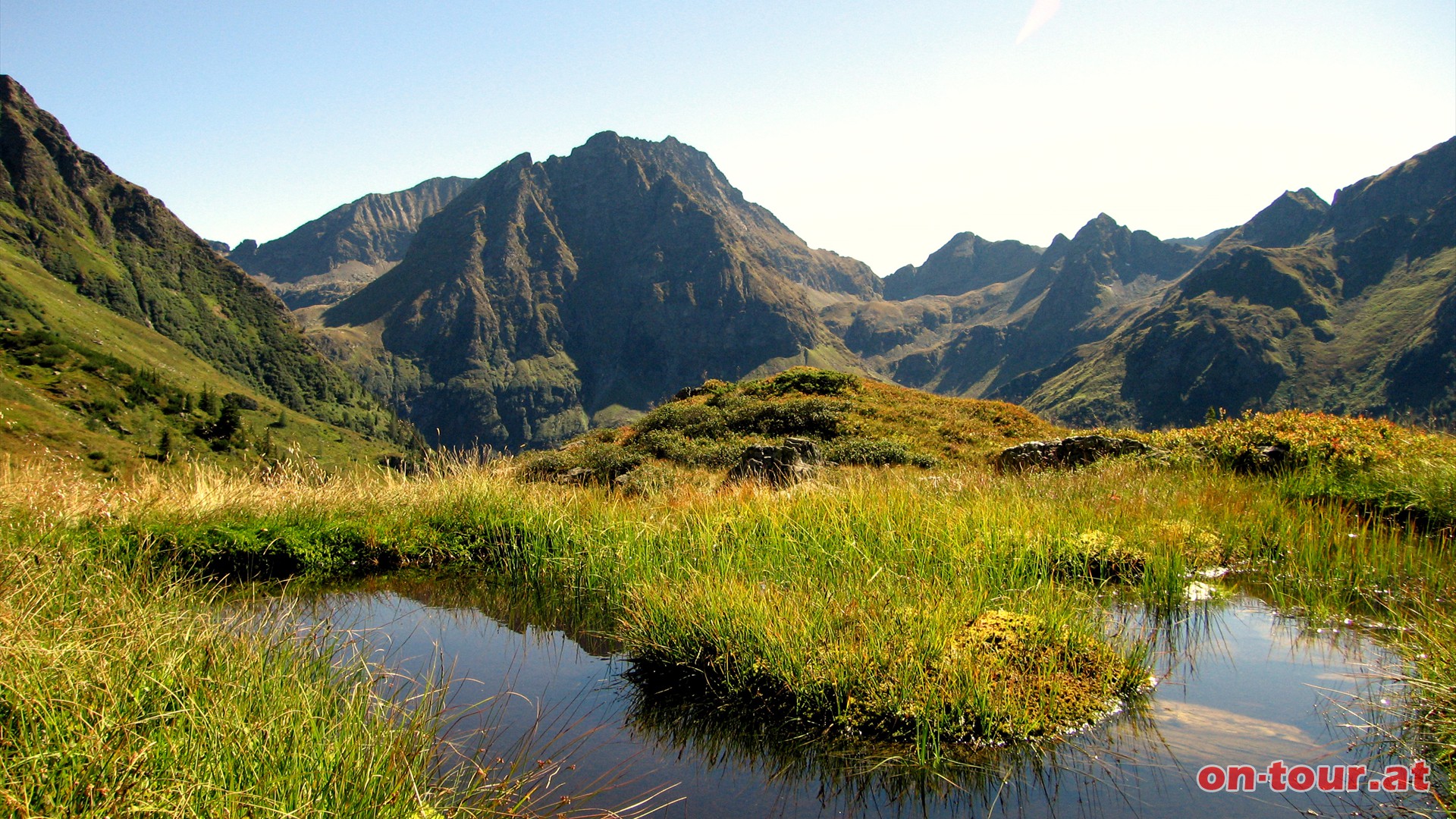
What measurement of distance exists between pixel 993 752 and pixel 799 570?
358 cm

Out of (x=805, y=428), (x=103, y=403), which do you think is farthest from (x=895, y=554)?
A: (x=103, y=403)

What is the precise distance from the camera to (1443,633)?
634 centimetres

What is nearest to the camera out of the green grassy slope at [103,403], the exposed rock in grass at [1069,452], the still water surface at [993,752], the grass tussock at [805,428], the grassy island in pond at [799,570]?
the grassy island in pond at [799,570]

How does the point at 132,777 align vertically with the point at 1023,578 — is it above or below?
above

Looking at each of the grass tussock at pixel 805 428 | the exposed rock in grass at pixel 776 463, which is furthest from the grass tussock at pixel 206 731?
the grass tussock at pixel 805 428

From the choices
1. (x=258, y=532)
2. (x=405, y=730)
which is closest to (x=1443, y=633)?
(x=405, y=730)

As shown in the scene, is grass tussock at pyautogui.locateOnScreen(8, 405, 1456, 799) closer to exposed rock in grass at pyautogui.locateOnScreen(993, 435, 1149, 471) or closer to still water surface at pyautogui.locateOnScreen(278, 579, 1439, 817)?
still water surface at pyautogui.locateOnScreen(278, 579, 1439, 817)

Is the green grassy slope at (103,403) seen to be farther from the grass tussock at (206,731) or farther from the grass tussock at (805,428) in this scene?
the grass tussock at (206,731)

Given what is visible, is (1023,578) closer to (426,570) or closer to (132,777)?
(132,777)

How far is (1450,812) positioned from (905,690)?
10.9 ft

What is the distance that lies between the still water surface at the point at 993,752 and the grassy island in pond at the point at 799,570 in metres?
0.35

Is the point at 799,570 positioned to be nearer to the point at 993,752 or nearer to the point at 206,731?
the point at 993,752

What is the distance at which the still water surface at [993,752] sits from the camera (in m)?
5.24

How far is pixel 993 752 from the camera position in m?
5.89
